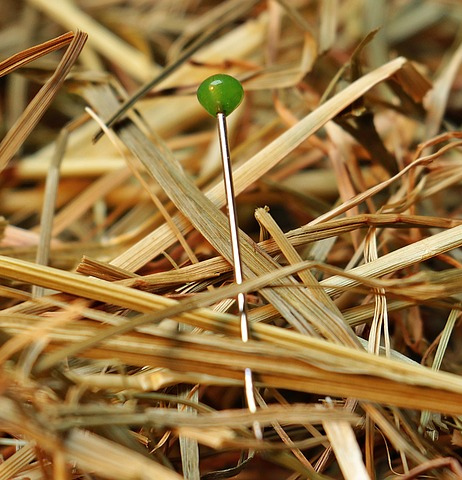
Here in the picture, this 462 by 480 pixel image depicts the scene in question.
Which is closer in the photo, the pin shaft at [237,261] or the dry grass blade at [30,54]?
the pin shaft at [237,261]

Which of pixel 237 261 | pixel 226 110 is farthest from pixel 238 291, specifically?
pixel 226 110

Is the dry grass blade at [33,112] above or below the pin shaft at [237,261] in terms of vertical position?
above

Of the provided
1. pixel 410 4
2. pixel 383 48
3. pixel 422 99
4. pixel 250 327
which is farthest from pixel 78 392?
pixel 410 4

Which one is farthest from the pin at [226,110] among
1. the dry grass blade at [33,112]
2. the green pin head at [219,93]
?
the dry grass blade at [33,112]

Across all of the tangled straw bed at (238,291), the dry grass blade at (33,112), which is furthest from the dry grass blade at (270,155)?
the dry grass blade at (33,112)

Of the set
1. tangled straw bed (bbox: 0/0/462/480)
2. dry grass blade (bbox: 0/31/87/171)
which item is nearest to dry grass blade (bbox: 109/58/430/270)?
tangled straw bed (bbox: 0/0/462/480)

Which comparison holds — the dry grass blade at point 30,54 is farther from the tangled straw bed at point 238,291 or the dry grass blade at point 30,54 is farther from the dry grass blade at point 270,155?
the dry grass blade at point 270,155

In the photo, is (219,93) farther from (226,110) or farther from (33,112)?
(33,112)
